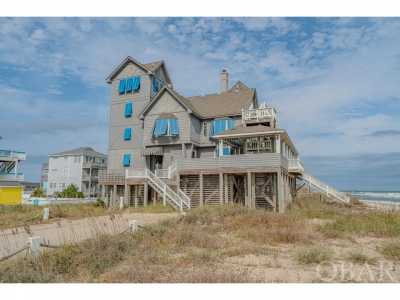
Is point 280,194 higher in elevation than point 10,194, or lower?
higher

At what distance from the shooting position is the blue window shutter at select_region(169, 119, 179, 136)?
22.1 m

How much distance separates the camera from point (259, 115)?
2073 cm

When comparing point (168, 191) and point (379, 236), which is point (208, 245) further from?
point (168, 191)

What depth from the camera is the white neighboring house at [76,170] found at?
49.0 m

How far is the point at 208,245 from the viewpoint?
8055 mm

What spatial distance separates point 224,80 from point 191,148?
1024 centimetres

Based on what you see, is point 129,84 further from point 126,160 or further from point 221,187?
point 221,187

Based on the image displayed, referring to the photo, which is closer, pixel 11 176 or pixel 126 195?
pixel 126 195

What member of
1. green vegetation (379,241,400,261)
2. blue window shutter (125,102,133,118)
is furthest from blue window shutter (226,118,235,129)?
green vegetation (379,241,400,261)

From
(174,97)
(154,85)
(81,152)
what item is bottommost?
(81,152)

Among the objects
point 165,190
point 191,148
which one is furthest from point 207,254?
point 191,148

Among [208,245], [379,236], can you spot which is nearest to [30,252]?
[208,245]

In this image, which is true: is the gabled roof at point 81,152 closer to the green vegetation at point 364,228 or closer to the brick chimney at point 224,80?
the brick chimney at point 224,80
